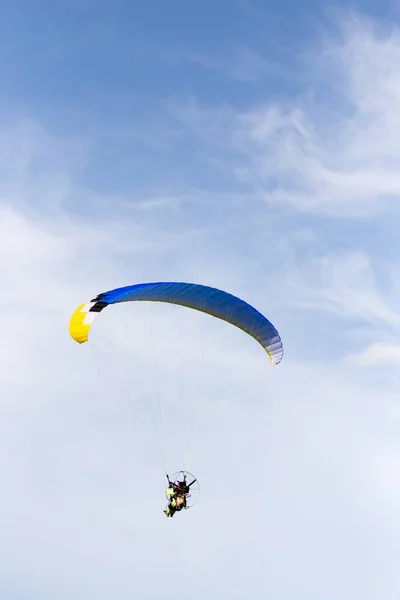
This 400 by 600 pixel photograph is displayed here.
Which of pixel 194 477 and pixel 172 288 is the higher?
pixel 172 288

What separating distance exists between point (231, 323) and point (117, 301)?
22.2ft

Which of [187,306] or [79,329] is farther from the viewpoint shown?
[187,306]

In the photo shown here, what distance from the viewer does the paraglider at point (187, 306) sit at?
36.0m

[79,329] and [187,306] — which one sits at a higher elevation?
[187,306]

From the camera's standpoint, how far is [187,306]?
3953cm

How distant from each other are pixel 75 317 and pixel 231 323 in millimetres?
8157

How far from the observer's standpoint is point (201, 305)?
39.6 metres

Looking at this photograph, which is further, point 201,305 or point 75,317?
point 201,305

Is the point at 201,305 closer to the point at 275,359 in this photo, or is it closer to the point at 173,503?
the point at 275,359

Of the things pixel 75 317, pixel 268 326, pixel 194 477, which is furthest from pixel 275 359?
pixel 75 317

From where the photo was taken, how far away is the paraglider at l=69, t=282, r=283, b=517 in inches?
1416

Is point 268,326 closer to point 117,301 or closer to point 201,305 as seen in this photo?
point 201,305

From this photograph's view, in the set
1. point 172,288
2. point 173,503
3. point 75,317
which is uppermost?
point 172,288

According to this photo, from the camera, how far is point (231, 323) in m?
40.4
